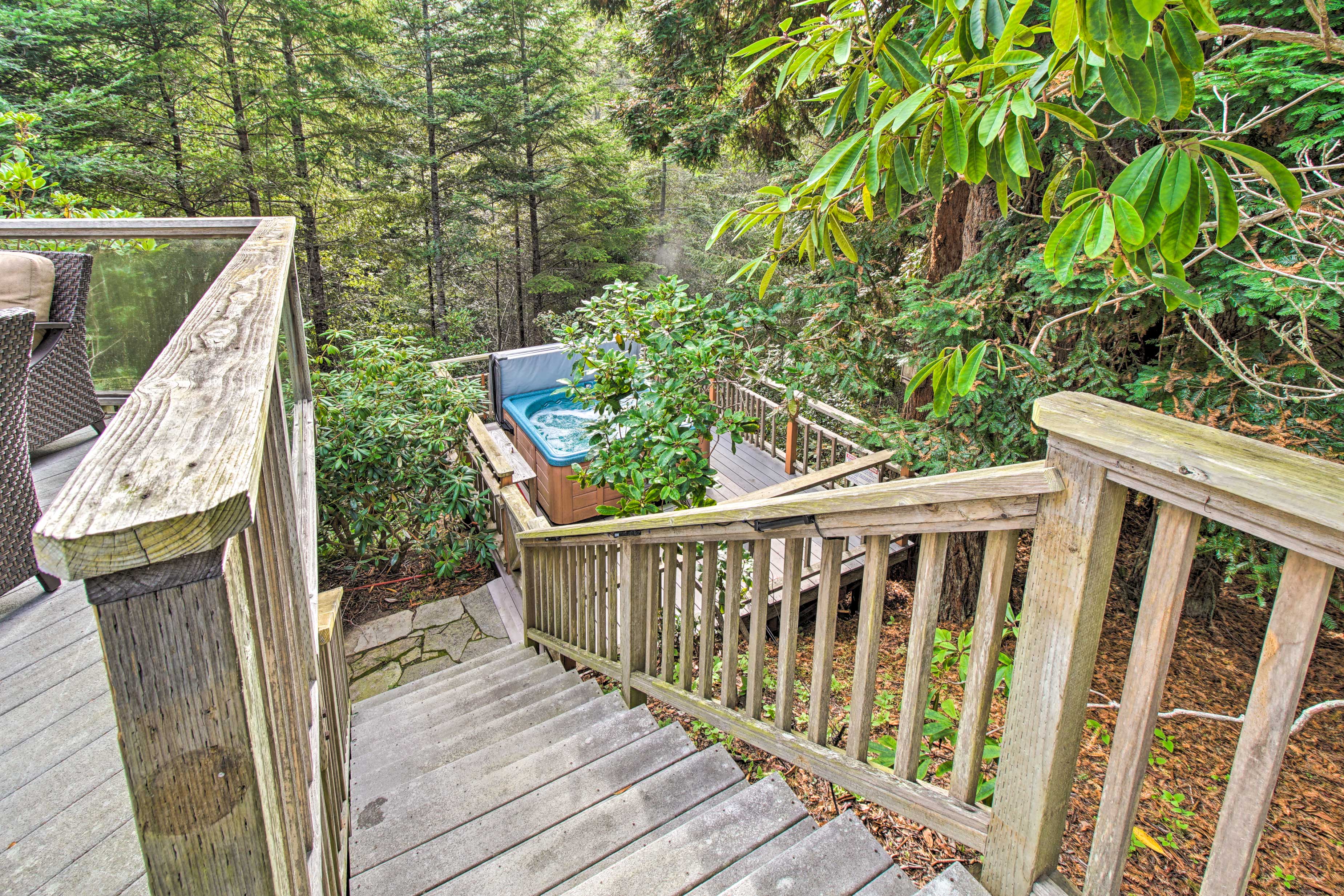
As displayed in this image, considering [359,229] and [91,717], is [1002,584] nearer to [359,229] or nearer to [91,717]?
[91,717]

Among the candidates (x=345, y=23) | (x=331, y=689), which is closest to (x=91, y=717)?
(x=331, y=689)

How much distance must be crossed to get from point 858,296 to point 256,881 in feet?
14.1

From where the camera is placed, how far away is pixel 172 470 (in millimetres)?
574

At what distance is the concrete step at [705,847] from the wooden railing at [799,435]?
2836 millimetres

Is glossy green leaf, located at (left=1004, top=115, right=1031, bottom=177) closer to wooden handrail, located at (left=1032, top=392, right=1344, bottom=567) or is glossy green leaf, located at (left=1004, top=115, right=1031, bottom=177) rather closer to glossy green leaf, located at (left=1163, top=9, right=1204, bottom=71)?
glossy green leaf, located at (left=1163, top=9, right=1204, bottom=71)

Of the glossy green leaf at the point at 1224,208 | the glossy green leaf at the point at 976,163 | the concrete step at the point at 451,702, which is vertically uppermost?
the glossy green leaf at the point at 976,163

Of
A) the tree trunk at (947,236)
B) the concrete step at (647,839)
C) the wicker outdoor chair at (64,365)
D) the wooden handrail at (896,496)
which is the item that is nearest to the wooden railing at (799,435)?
the tree trunk at (947,236)

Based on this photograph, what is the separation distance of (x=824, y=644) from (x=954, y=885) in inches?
19.7

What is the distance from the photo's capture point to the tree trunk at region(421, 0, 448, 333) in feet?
37.3

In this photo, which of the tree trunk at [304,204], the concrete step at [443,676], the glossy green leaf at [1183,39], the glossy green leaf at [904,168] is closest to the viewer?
the glossy green leaf at [1183,39]

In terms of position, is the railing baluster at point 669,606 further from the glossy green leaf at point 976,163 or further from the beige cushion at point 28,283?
the beige cushion at point 28,283

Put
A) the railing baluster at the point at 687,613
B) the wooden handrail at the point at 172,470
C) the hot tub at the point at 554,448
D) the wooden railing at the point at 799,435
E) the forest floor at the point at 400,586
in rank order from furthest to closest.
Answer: the hot tub at the point at 554,448 → the wooden railing at the point at 799,435 → the forest floor at the point at 400,586 → the railing baluster at the point at 687,613 → the wooden handrail at the point at 172,470

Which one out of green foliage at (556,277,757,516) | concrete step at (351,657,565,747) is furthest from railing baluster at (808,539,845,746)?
concrete step at (351,657,565,747)

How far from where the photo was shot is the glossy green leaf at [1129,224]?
988 millimetres
